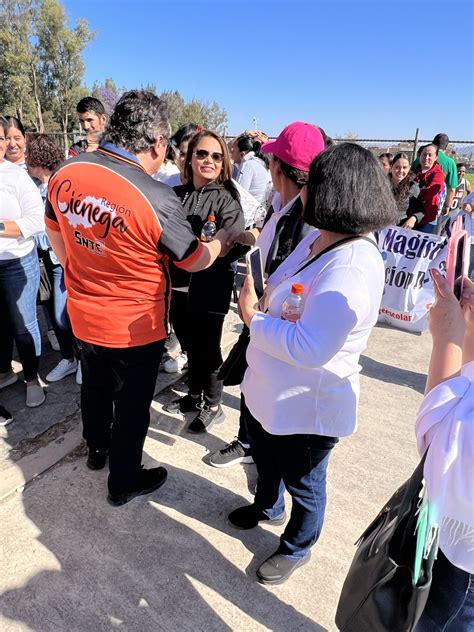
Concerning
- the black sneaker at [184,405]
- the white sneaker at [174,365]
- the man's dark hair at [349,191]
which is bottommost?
the black sneaker at [184,405]

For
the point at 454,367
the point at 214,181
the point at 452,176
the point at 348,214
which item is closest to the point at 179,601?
the point at 454,367

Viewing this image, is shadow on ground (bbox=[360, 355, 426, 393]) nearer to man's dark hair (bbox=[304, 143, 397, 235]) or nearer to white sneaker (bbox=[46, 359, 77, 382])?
white sneaker (bbox=[46, 359, 77, 382])

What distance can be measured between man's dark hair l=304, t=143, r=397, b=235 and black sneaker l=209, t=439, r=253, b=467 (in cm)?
178

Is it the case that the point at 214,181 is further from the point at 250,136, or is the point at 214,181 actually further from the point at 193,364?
the point at 250,136

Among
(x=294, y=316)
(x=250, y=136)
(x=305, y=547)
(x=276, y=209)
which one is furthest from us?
(x=250, y=136)

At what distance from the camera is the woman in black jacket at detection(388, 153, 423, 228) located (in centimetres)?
552

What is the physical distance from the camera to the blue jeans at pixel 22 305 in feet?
10.2

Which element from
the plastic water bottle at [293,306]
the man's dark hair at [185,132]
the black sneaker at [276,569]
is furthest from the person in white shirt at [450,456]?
the man's dark hair at [185,132]

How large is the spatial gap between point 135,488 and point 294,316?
1.47m

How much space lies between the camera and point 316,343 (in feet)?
4.60

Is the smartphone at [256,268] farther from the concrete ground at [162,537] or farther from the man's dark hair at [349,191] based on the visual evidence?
the concrete ground at [162,537]

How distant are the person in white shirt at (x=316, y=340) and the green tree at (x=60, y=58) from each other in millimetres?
39534

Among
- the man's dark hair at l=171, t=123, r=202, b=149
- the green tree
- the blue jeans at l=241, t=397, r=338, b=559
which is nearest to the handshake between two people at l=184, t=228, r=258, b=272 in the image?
the blue jeans at l=241, t=397, r=338, b=559

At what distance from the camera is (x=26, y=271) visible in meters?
3.18
